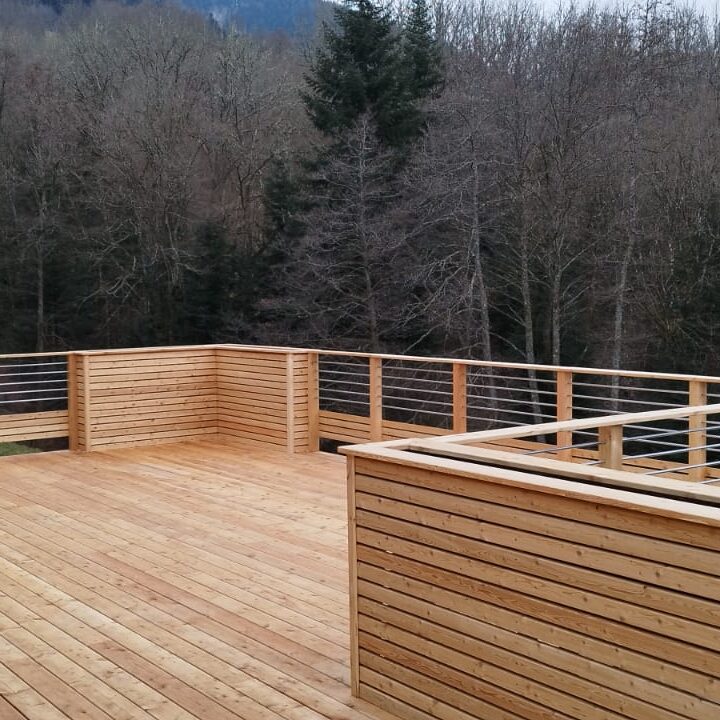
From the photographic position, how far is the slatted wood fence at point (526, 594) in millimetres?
2498

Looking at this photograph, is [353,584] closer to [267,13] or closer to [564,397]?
[564,397]

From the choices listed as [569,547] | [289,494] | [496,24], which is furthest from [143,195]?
[569,547]

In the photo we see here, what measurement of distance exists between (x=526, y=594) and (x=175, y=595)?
2433mm

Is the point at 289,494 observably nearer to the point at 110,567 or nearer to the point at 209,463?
the point at 209,463

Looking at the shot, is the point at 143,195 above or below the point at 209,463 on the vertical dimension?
above

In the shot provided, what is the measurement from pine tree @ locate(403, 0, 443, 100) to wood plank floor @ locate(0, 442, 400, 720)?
15108 mm

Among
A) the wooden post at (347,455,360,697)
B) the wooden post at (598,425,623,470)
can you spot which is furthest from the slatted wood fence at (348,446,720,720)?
the wooden post at (598,425,623,470)

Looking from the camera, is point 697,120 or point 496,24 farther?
point 496,24

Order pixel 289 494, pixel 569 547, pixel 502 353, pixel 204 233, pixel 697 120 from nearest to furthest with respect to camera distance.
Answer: pixel 569 547, pixel 289 494, pixel 697 120, pixel 502 353, pixel 204 233

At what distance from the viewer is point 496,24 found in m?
21.1

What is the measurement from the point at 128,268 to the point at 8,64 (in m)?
6.28

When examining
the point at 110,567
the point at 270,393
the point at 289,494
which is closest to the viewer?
the point at 110,567

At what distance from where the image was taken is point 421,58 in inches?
852

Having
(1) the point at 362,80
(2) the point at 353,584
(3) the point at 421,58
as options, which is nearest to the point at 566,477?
(2) the point at 353,584
